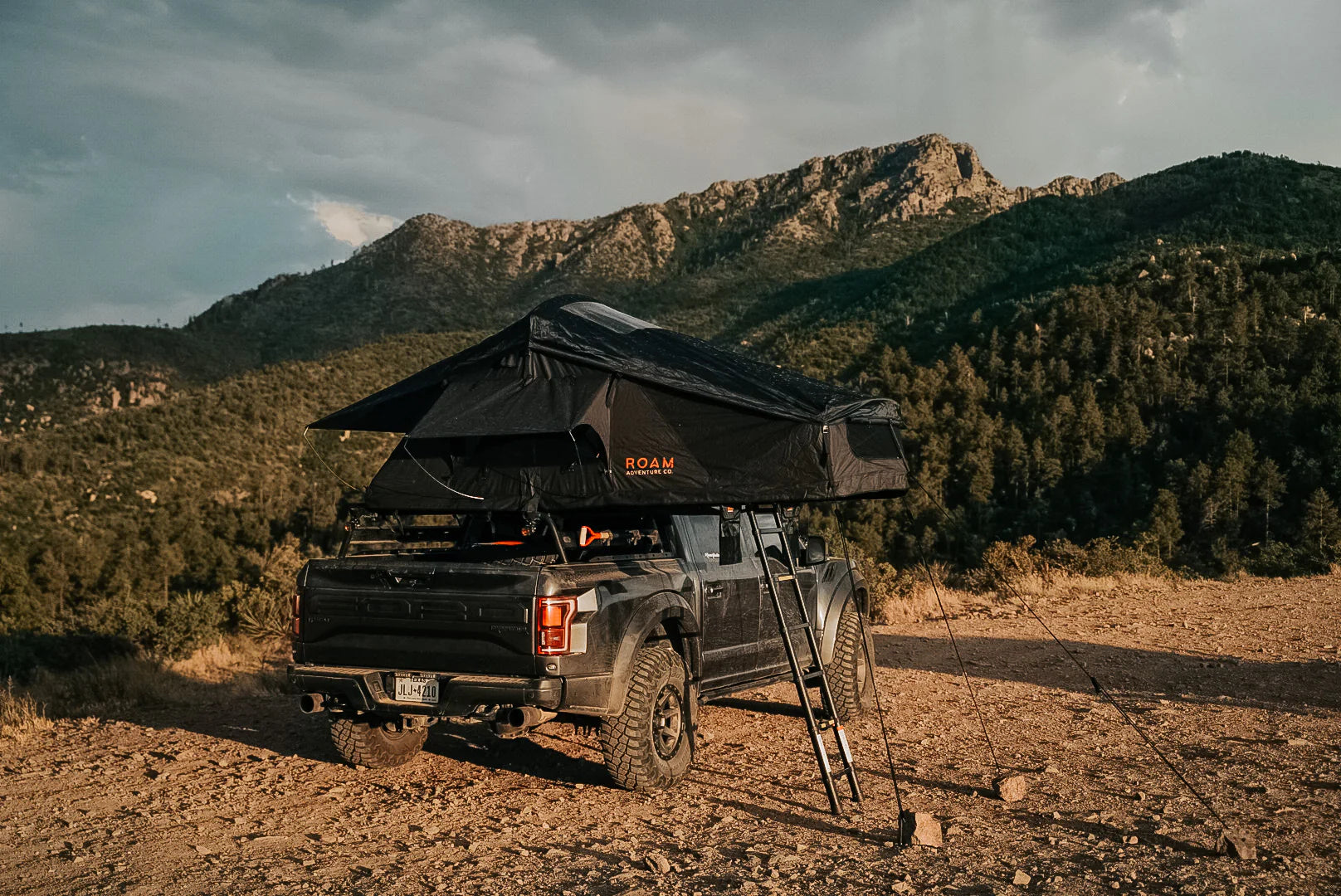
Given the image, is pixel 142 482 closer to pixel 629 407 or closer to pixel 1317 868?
pixel 629 407

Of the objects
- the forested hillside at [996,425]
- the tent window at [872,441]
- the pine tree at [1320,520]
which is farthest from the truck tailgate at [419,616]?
the pine tree at [1320,520]

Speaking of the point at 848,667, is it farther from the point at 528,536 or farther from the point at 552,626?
the point at 552,626

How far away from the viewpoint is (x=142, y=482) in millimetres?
35125

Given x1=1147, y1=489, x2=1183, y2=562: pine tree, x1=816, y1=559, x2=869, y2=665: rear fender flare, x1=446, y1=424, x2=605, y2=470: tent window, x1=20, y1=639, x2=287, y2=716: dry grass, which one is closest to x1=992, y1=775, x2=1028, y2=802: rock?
x1=816, y1=559, x2=869, y2=665: rear fender flare

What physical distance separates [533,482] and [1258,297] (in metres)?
47.9

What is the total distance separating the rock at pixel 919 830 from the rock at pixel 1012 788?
35.3 inches

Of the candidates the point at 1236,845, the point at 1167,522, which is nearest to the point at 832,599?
the point at 1236,845

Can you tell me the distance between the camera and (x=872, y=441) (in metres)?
7.52

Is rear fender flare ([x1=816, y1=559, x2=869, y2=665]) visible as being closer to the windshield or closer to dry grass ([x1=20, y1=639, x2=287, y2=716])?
the windshield

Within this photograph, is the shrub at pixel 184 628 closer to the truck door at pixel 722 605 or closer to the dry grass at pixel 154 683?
the dry grass at pixel 154 683

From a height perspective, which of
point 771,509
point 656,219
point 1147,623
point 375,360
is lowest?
point 1147,623

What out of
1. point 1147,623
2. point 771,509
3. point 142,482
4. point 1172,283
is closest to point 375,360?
point 142,482

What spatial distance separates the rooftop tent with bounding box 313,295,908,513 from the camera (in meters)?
6.36

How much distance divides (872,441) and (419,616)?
11.3ft
